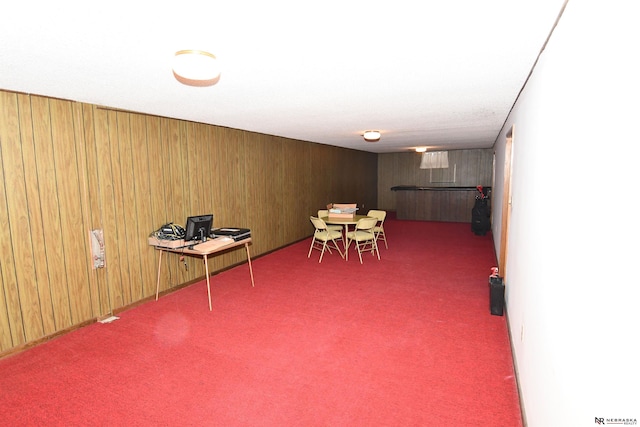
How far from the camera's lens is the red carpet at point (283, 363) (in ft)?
7.13

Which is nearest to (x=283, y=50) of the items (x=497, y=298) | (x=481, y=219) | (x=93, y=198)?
(x=93, y=198)

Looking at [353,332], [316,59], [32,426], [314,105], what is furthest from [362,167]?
[32,426]

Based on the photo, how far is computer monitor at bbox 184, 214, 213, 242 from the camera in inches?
158

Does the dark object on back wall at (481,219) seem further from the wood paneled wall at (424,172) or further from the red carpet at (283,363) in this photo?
the red carpet at (283,363)

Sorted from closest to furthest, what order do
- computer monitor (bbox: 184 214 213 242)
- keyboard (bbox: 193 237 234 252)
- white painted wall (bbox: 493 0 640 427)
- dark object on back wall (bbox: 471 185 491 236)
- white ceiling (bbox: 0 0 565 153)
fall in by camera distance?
white painted wall (bbox: 493 0 640 427) < white ceiling (bbox: 0 0 565 153) < keyboard (bbox: 193 237 234 252) < computer monitor (bbox: 184 214 213 242) < dark object on back wall (bbox: 471 185 491 236)

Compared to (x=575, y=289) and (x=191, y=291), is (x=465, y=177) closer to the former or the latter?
(x=191, y=291)

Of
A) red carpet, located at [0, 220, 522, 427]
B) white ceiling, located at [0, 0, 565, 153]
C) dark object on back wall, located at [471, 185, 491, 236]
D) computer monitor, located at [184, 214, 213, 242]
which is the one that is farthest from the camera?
dark object on back wall, located at [471, 185, 491, 236]

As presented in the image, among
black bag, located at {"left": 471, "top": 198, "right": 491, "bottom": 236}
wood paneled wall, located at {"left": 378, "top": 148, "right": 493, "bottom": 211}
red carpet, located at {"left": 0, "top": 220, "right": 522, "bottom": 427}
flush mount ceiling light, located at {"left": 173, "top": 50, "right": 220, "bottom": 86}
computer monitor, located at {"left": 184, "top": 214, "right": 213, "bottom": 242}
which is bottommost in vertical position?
red carpet, located at {"left": 0, "top": 220, "right": 522, "bottom": 427}

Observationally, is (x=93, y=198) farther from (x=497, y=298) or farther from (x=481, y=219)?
(x=481, y=219)

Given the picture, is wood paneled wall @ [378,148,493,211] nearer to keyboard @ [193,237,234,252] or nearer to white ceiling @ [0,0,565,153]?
white ceiling @ [0,0,565,153]

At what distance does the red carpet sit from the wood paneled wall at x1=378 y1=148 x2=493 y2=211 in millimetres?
7440

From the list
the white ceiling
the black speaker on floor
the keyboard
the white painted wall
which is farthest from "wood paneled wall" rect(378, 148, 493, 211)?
the white painted wall

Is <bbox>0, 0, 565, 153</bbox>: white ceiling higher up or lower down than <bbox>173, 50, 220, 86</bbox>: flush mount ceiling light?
higher up

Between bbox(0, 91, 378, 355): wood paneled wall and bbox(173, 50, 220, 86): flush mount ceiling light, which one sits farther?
bbox(0, 91, 378, 355): wood paneled wall
